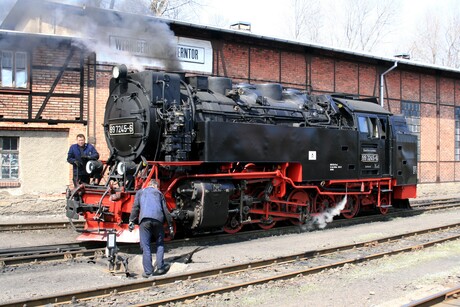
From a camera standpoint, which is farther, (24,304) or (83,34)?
(83,34)

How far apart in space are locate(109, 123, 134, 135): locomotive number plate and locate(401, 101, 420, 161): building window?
15154 millimetres

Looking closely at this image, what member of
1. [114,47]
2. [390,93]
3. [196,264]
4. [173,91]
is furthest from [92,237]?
[390,93]

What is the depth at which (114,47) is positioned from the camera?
1362 centimetres

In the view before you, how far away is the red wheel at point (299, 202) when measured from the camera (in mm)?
10648

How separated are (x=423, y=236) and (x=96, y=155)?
22.1 ft

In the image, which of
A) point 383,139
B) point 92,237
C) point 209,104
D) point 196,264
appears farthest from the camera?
point 383,139

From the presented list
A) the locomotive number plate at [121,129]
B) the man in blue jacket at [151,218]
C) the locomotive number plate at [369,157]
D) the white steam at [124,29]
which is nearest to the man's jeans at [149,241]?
the man in blue jacket at [151,218]

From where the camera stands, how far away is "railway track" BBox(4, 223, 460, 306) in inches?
213

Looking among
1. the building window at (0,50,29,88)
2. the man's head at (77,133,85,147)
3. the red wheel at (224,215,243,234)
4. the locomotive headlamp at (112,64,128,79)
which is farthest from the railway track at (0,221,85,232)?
the building window at (0,50,29,88)

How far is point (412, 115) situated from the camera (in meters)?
21.4

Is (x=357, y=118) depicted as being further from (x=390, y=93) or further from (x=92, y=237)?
(x=390, y=93)

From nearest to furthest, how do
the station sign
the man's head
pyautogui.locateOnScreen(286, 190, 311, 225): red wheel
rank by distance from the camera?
the man's head < pyautogui.locateOnScreen(286, 190, 311, 225): red wheel < the station sign

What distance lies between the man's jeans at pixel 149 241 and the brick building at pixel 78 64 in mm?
5472

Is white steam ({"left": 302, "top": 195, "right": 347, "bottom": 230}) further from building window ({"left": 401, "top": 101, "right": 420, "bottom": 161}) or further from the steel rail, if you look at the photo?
building window ({"left": 401, "top": 101, "right": 420, "bottom": 161})
